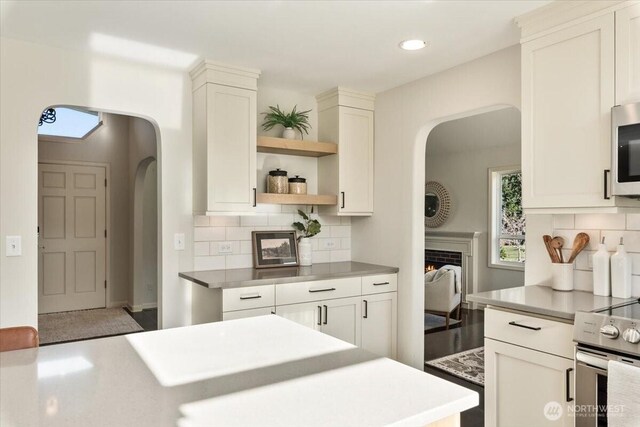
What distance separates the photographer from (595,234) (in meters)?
2.41

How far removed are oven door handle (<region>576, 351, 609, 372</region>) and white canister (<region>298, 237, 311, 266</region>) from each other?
228cm

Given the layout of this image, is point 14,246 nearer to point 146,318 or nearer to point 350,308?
point 350,308

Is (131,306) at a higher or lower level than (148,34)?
lower

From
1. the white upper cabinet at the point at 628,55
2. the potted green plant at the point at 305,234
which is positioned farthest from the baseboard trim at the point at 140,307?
the white upper cabinet at the point at 628,55

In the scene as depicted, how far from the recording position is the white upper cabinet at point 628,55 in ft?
6.35

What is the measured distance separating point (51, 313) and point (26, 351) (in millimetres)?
5423

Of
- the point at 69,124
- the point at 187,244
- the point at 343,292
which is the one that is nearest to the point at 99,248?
the point at 69,124

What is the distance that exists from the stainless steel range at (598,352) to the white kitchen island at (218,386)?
1.01 m

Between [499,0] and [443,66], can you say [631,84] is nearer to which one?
[499,0]

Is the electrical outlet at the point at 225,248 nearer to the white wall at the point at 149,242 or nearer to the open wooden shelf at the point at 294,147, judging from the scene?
the open wooden shelf at the point at 294,147

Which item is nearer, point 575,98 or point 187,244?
point 575,98

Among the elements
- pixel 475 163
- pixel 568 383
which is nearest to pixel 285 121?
pixel 568 383

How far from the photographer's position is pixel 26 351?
1.30 metres

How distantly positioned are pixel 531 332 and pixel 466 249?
4556mm
